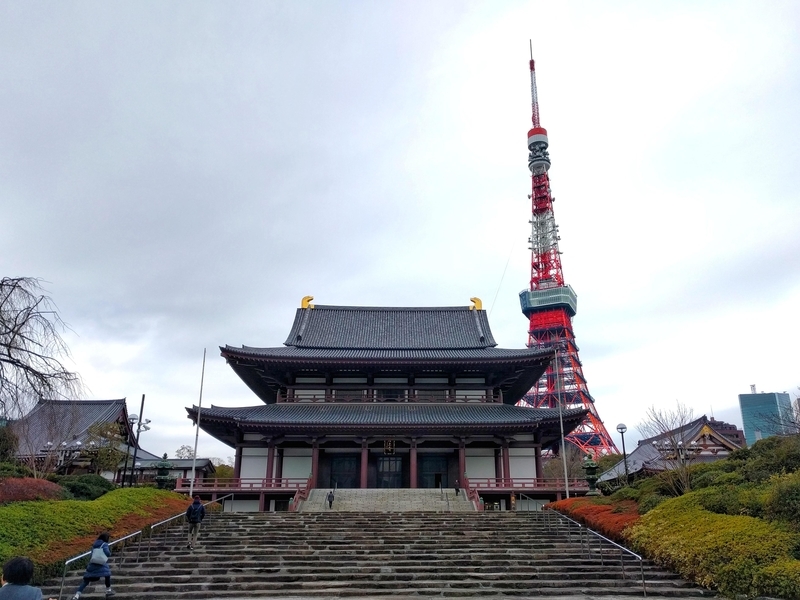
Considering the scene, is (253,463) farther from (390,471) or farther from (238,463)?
(390,471)

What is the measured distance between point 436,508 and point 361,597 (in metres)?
13.8

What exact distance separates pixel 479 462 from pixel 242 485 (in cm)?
1352

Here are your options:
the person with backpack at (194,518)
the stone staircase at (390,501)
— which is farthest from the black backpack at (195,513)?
the stone staircase at (390,501)

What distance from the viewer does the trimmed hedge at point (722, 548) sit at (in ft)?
→ 36.7

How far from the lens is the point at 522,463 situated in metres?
32.6

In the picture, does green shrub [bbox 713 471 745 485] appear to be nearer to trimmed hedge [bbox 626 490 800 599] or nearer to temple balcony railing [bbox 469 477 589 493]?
trimmed hedge [bbox 626 490 800 599]

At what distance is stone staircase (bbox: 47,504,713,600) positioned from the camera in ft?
44.3

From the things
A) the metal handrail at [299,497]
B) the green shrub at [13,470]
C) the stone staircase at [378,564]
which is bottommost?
the stone staircase at [378,564]

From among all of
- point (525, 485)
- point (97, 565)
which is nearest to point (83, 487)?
point (97, 565)

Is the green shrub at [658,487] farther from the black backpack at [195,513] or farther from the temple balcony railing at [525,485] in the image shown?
the black backpack at [195,513]

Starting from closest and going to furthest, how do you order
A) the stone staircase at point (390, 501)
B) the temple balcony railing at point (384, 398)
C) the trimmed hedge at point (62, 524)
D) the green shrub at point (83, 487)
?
1. the trimmed hedge at point (62, 524)
2. the green shrub at point (83, 487)
3. the stone staircase at point (390, 501)
4. the temple balcony railing at point (384, 398)

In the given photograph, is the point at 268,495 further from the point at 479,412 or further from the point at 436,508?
the point at 479,412

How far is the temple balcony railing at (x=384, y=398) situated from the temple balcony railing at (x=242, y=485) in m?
→ 5.73

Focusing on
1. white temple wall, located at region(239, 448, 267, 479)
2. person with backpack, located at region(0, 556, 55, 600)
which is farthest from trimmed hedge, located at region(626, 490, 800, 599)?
white temple wall, located at region(239, 448, 267, 479)
